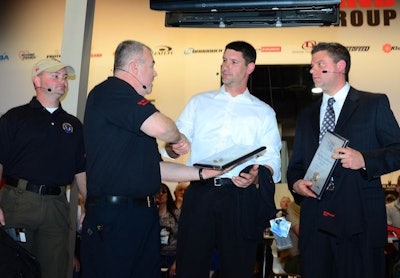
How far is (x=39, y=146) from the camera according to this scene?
392 centimetres

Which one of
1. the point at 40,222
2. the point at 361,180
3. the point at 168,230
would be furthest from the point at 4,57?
the point at 361,180

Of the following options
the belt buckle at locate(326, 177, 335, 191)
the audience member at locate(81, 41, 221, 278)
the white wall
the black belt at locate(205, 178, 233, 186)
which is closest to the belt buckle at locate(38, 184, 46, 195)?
the audience member at locate(81, 41, 221, 278)

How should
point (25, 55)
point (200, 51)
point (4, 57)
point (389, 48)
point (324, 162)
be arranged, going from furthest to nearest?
1. point (4, 57)
2. point (25, 55)
3. point (200, 51)
4. point (389, 48)
5. point (324, 162)

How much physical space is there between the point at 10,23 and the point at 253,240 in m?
7.69

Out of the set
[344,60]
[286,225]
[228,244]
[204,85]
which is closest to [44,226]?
[228,244]

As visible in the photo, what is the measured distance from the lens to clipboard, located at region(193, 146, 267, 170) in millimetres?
2727

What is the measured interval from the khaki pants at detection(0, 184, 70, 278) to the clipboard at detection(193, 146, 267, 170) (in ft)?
5.35

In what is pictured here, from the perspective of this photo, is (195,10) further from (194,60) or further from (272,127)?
(194,60)

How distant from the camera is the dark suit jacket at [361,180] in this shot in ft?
9.70

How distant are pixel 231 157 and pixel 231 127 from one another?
591 millimetres

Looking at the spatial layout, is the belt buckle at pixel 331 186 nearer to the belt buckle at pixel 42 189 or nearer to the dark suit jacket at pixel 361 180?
the dark suit jacket at pixel 361 180

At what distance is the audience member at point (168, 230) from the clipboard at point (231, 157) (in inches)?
91.7

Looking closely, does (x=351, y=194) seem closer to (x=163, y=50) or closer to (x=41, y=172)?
(x=41, y=172)

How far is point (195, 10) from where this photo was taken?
12.3 ft
